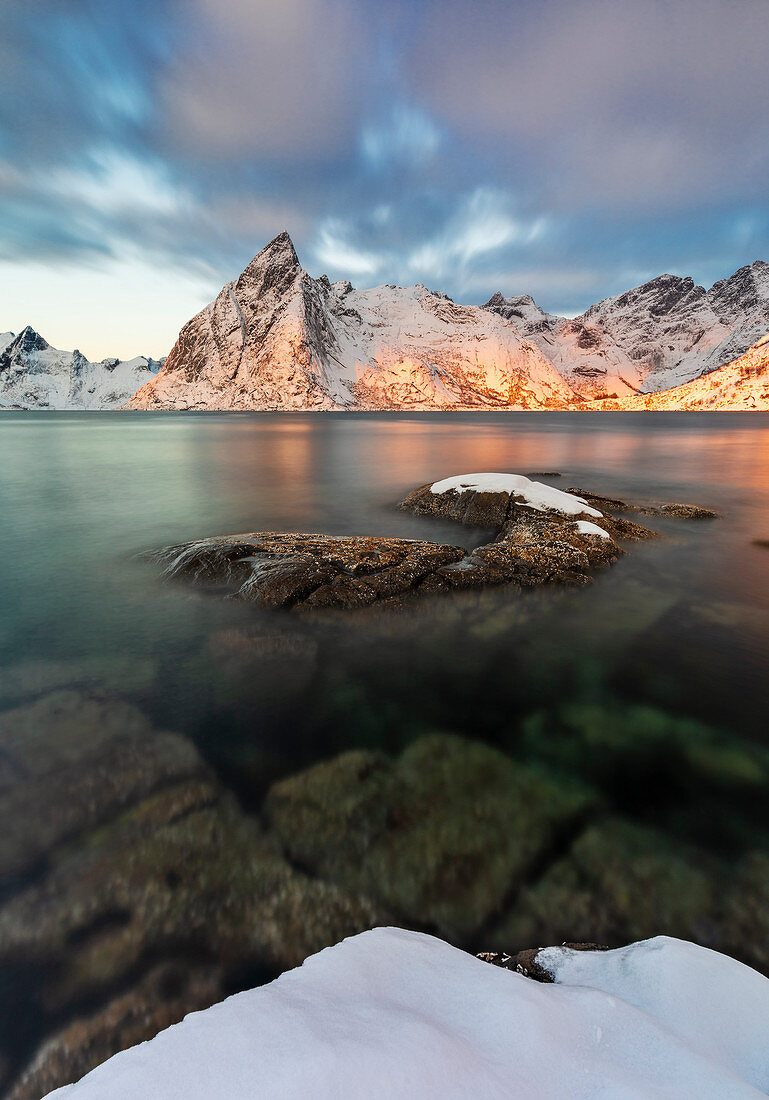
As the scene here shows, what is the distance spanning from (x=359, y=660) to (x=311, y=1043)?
17.6 feet

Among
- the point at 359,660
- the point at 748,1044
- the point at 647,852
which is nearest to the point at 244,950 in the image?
the point at 748,1044

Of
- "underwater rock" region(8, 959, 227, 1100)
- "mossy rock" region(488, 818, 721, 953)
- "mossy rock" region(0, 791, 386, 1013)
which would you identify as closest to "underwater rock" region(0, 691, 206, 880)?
"mossy rock" region(0, 791, 386, 1013)

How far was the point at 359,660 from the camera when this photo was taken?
24.0 feet

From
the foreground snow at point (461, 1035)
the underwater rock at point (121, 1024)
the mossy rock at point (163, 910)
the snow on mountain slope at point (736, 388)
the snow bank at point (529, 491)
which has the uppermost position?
the snow on mountain slope at point (736, 388)

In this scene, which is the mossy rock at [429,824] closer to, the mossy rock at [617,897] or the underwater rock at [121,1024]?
the mossy rock at [617,897]

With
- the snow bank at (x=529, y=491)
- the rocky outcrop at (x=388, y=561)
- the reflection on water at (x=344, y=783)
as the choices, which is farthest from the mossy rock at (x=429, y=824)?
the snow bank at (x=529, y=491)

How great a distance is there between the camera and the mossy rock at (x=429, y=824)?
3.85 m

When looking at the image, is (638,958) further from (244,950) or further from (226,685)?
(226,685)

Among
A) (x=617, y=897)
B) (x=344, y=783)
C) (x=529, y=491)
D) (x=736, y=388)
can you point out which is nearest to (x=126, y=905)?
(x=344, y=783)

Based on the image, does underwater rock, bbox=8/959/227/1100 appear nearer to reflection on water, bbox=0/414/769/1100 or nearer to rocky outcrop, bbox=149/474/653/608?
reflection on water, bbox=0/414/769/1100

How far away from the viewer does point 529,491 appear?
1434 cm

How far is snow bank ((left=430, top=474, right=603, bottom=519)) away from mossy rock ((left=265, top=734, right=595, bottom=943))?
9.70 m

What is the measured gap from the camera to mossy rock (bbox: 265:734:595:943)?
3.85 m

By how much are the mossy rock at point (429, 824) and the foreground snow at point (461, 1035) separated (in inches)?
38.9
